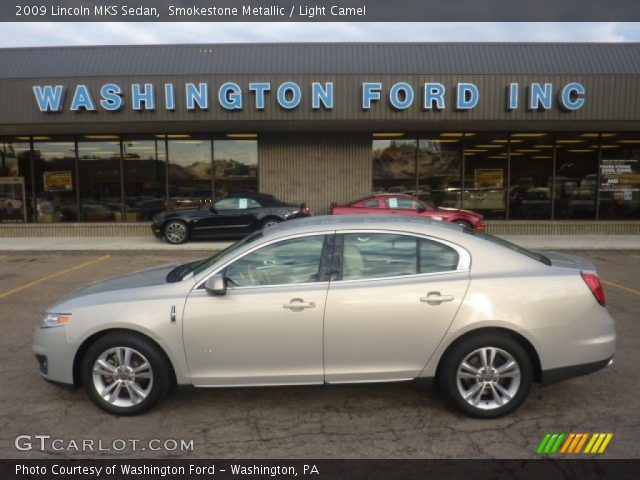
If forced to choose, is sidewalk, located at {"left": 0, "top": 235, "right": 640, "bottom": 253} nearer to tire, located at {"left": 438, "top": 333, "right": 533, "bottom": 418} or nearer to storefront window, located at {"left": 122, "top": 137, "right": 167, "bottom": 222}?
storefront window, located at {"left": 122, "top": 137, "right": 167, "bottom": 222}

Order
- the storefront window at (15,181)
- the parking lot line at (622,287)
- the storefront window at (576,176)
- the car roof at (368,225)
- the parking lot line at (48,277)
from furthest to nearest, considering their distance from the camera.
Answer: the storefront window at (15,181), the storefront window at (576,176), the parking lot line at (48,277), the parking lot line at (622,287), the car roof at (368,225)

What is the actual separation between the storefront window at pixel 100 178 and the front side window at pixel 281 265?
14.0 m

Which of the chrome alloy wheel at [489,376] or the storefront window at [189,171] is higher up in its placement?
the storefront window at [189,171]

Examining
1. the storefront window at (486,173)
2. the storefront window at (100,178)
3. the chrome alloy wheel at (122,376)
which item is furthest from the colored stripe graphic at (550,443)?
the storefront window at (100,178)

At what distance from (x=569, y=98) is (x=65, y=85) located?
12956mm

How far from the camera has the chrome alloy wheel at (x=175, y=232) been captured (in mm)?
14117

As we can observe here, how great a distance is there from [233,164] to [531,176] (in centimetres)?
934

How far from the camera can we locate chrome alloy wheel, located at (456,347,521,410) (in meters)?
3.90

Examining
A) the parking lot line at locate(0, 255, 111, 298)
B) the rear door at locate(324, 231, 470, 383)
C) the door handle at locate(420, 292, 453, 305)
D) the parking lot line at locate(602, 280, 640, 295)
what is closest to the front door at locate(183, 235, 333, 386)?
the rear door at locate(324, 231, 470, 383)

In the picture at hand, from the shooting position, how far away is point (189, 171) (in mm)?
16625

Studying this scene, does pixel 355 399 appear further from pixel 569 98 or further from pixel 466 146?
pixel 466 146

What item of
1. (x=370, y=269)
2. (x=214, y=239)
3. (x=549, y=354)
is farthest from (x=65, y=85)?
(x=549, y=354)

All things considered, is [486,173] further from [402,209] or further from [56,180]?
[56,180]

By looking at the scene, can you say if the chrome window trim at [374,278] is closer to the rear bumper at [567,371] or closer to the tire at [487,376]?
the tire at [487,376]
